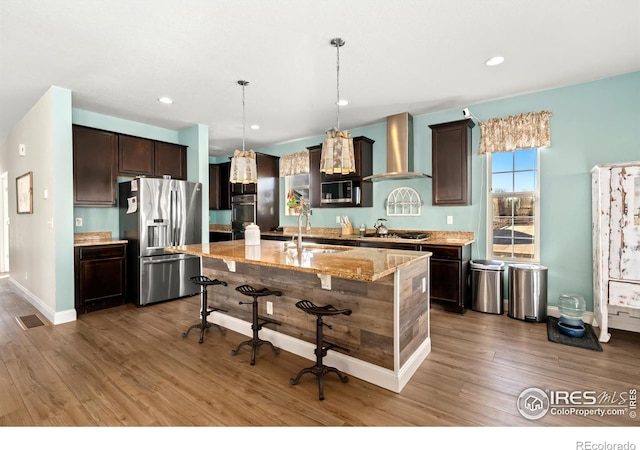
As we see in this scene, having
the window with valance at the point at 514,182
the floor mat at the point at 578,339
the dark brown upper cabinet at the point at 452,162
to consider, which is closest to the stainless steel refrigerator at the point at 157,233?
the dark brown upper cabinet at the point at 452,162

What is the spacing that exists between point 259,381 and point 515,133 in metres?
3.96

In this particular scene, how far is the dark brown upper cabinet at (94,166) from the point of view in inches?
161

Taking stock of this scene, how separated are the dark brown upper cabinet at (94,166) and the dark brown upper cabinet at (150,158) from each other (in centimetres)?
12

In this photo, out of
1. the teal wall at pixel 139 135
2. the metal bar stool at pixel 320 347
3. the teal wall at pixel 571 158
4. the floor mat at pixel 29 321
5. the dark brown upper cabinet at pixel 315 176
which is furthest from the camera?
the dark brown upper cabinet at pixel 315 176

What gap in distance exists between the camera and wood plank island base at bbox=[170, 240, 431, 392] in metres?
2.23

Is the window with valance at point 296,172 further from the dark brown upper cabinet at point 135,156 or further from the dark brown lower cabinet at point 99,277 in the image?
the dark brown lower cabinet at point 99,277

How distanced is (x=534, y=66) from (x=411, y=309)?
8.85 ft

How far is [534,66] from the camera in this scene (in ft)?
10.3

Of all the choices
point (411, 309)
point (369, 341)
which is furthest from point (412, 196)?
point (369, 341)

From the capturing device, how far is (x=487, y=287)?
12.7 ft

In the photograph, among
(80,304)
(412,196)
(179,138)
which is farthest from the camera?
(179,138)

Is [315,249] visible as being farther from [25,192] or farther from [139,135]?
[25,192]

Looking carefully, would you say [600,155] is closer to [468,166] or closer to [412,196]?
[468,166]
